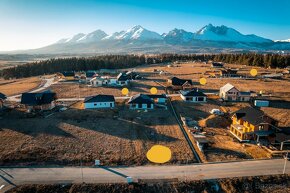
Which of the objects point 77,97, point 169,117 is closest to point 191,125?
point 169,117

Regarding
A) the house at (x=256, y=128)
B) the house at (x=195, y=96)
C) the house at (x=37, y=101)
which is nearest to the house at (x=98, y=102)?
the house at (x=37, y=101)

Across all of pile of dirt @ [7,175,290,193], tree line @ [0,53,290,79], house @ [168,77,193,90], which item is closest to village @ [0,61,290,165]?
house @ [168,77,193,90]

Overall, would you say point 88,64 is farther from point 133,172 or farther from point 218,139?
point 133,172

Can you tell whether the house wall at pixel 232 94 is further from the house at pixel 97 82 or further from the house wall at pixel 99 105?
the house at pixel 97 82

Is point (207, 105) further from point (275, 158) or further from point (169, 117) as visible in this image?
point (275, 158)

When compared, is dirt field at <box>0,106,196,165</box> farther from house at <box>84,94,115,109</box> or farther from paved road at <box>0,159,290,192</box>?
house at <box>84,94,115,109</box>

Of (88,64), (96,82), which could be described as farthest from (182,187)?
(88,64)
